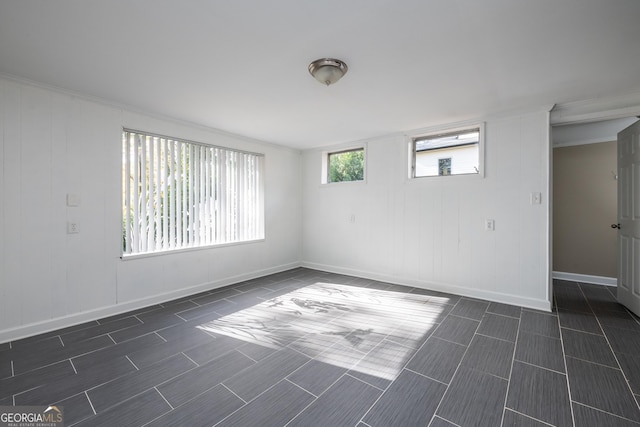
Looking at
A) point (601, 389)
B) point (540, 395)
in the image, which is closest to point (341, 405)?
point (540, 395)

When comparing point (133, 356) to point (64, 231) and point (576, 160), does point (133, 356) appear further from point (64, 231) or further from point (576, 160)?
point (576, 160)

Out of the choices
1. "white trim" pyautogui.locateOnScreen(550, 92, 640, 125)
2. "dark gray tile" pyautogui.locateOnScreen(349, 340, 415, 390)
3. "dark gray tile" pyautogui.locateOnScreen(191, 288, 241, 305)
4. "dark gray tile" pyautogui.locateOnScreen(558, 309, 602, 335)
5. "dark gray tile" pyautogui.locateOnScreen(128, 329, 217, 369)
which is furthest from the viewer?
"dark gray tile" pyautogui.locateOnScreen(191, 288, 241, 305)

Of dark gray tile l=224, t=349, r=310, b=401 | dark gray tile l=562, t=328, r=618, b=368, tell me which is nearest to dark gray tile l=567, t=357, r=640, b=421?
dark gray tile l=562, t=328, r=618, b=368

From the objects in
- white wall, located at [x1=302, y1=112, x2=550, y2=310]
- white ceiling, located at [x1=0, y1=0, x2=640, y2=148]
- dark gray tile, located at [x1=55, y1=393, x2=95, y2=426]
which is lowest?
dark gray tile, located at [x1=55, y1=393, x2=95, y2=426]

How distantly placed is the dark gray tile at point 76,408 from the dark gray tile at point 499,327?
3.15m

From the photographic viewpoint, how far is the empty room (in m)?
1.78

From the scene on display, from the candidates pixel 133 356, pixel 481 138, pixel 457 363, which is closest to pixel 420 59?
pixel 481 138

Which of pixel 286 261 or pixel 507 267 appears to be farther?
pixel 286 261

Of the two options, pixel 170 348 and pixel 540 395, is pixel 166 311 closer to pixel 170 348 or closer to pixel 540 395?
pixel 170 348

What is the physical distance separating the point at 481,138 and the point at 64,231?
4970 millimetres

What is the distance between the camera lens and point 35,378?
200 cm

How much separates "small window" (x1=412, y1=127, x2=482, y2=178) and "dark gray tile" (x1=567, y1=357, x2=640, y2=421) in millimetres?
2411

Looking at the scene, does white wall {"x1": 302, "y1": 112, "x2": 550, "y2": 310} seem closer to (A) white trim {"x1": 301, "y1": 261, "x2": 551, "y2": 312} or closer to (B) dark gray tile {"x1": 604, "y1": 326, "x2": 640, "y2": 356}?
(A) white trim {"x1": 301, "y1": 261, "x2": 551, "y2": 312}

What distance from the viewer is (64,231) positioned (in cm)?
286
